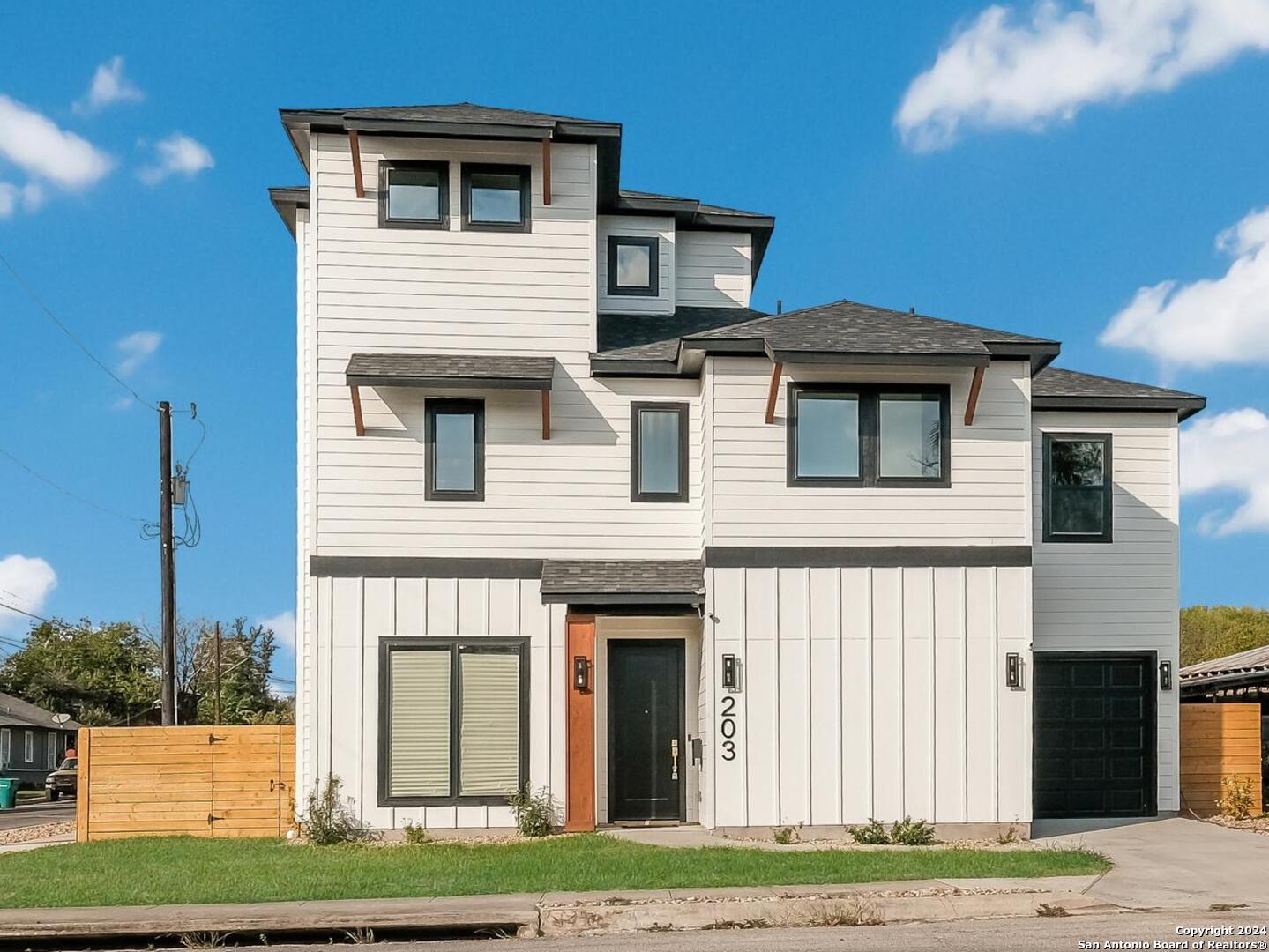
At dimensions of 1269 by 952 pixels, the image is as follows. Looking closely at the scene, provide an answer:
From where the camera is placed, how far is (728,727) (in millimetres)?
16594

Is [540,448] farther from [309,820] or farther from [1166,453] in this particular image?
[1166,453]

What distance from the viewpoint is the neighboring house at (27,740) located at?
58469mm

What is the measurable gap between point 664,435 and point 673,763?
14.1 ft

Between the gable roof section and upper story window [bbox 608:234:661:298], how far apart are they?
5724 mm

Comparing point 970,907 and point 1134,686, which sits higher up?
point 1134,686

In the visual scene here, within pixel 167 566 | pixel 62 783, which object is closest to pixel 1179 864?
pixel 167 566

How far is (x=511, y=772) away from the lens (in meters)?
17.4

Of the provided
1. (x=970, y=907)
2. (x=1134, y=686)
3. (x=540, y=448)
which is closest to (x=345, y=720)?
(x=540, y=448)

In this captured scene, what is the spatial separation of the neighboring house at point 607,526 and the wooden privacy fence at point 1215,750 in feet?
8.57

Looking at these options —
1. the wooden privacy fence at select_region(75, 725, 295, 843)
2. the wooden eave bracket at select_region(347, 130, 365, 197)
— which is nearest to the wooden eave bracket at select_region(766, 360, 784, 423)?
the wooden eave bracket at select_region(347, 130, 365, 197)

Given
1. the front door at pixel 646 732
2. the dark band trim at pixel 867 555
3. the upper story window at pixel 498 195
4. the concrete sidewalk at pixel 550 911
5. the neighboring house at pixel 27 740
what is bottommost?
the neighboring house at pixel 27 740

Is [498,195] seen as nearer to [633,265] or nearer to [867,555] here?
[633,265]

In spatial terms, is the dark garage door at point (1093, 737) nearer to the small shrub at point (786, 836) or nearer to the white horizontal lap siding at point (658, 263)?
the small shrub at point (786, 836)

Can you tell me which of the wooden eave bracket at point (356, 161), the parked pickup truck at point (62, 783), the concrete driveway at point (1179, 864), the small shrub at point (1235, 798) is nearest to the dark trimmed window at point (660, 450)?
the wooden eave bracket at point (356, 161)
